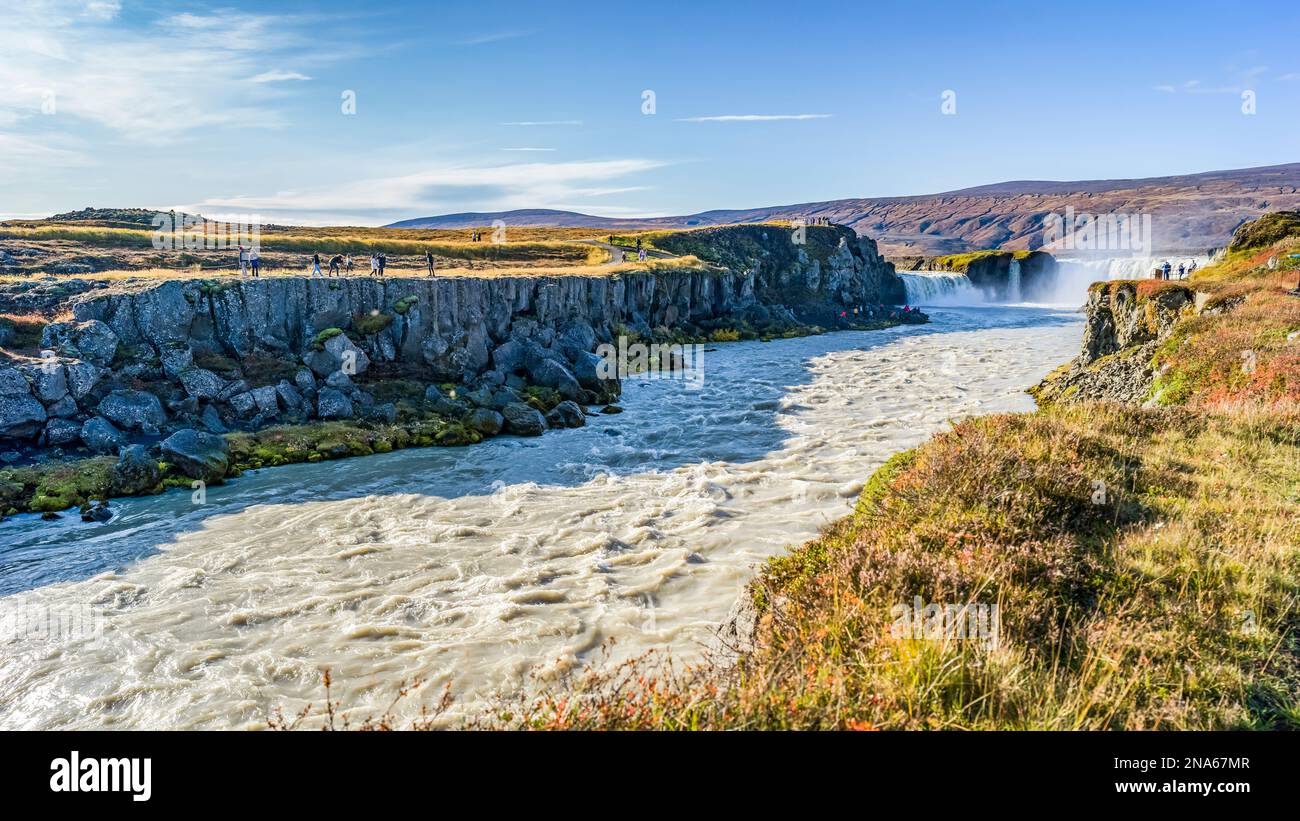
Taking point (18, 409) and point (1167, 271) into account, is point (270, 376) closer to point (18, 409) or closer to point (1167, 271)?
point (18, 409)

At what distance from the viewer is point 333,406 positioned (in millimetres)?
26625

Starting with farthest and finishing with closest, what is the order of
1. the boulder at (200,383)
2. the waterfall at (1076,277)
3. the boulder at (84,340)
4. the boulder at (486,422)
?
the waterfall at (1076,277), the boulder at (486,422), the boulder at (200,383), the boulder at (84,340)

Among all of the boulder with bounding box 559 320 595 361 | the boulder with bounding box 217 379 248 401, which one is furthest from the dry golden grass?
the boulder with bounding box 559 320 595 361

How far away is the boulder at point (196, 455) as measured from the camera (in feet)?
68.1

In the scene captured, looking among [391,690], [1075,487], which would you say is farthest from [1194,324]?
[391,690]

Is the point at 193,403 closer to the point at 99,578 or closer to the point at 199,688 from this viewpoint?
the point at 99,578

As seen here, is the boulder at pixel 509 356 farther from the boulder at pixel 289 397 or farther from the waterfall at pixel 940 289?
the waterfall at pixel 940 289

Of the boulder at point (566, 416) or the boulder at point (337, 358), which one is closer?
the boulder at point (337, 358)

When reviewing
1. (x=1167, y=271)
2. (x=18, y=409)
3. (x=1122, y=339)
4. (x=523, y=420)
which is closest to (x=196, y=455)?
(x=18, y=409)

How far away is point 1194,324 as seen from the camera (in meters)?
23.4

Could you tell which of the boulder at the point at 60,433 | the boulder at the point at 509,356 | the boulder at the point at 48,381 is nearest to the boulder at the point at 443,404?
the boulder at the point at 509,356

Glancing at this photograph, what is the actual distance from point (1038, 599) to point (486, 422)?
22508mm

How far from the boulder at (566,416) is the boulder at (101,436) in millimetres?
14505
